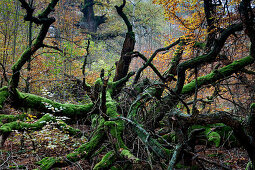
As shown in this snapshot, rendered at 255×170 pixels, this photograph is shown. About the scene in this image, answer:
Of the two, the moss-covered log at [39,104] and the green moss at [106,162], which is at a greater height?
the moss-covered log at [39,104]

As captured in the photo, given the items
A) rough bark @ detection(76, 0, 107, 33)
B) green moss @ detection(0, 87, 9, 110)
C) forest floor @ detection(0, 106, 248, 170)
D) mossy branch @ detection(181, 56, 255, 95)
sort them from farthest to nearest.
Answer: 1. rough bark @ detection(76, 0, 107, 33)
2. mossy branch @ detection(181, 56, 255, 95)
3. green moss @ detection(0, 87, 9, 110)
4. forest floor @ detection(0, 106, 248, 170)

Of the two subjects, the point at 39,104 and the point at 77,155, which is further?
the point at 39,104

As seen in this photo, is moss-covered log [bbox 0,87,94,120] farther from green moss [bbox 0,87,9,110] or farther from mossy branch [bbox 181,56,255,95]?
mossy branch [bbox 181,56,255,95]

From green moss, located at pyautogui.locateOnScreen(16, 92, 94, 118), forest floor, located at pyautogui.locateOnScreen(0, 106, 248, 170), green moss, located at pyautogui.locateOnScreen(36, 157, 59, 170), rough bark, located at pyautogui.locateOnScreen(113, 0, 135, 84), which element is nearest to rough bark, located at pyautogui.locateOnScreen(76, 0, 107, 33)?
rough bark, located at pyautogui.locateOnScreen(113, 0, 135, 84)

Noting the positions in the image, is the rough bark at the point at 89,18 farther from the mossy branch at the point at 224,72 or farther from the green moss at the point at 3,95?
the mossy branch at the point at 224,72

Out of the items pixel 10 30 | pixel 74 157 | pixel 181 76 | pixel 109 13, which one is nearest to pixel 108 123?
pixel 74 157

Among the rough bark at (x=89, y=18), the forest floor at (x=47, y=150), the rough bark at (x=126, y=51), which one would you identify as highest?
the rough bark at (x=89, y=18)

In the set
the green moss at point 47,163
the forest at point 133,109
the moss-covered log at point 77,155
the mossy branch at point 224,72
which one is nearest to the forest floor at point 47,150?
the forest at point 133,109

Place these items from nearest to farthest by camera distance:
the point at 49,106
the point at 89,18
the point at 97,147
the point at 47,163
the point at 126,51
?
the point at 47,163, the point at 97,147, the point at 49,106, the point at 126,51, the point at 89,18

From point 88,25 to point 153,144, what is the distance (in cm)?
1720

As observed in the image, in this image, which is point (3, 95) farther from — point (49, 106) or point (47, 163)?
point (47, 163)

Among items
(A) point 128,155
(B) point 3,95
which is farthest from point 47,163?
(B) point 3,95

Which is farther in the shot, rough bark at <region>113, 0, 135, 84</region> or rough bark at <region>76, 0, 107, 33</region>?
rough bark at <region>76, 0, 107, 33</region>

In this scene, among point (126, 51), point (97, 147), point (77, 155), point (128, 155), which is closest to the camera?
point (128, 155)
